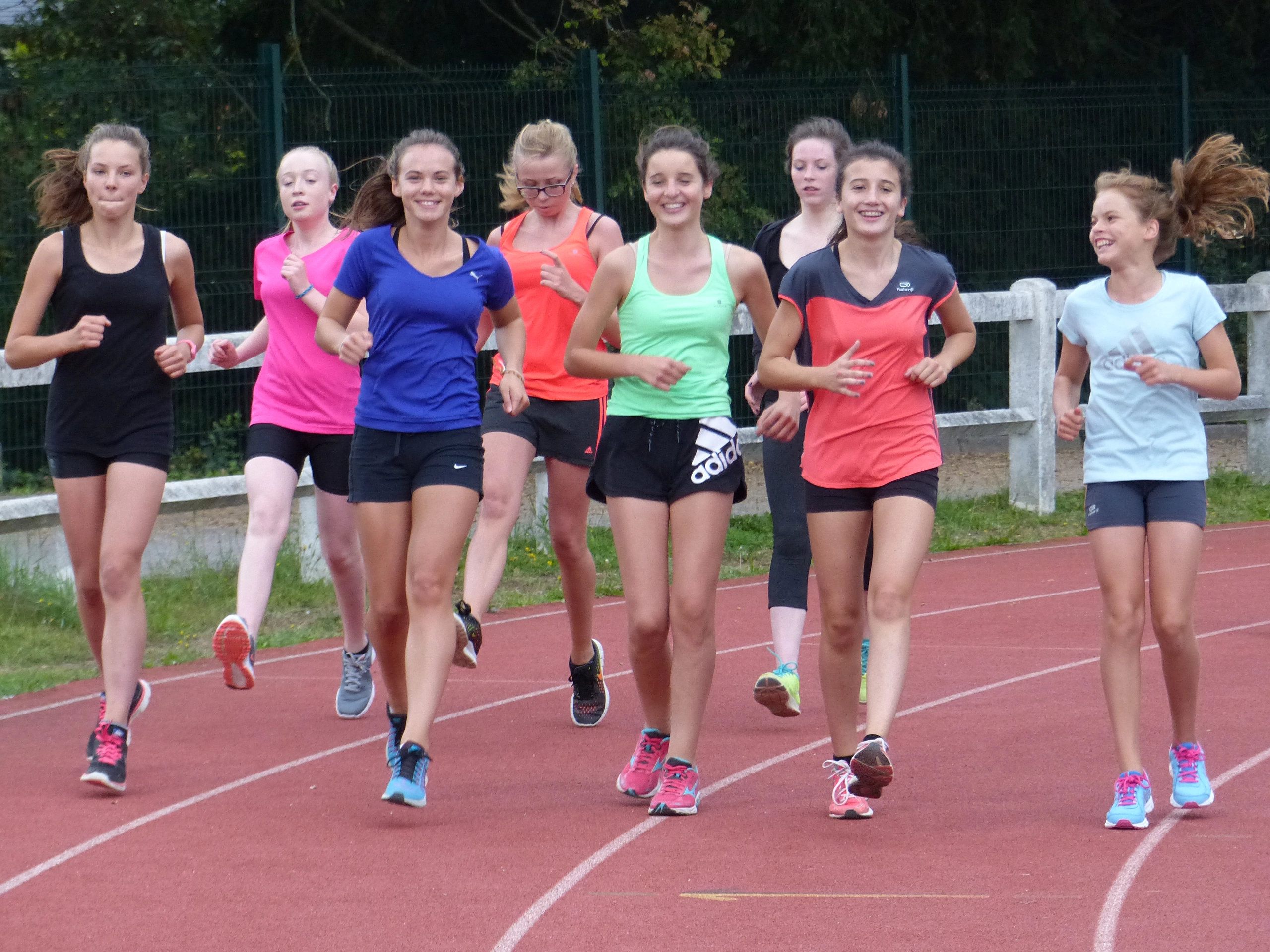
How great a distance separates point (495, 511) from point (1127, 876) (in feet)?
9.99

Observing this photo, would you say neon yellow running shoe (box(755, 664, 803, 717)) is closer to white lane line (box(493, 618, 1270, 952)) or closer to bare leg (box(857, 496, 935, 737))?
white lane line (box(493, 618, 1270, 952))

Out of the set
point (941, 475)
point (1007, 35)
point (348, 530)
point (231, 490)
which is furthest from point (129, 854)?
point (1007, 35)

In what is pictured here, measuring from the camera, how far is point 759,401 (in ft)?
22.7

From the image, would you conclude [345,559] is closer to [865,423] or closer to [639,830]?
[639,830]

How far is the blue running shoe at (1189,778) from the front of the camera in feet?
19.1

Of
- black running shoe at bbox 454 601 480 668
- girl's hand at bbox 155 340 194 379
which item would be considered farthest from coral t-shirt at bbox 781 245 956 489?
girl's hand at bbox 155 340 194 379

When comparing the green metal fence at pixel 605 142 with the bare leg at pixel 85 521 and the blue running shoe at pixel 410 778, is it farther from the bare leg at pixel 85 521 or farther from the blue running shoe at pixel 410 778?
the blue running shoe at pixel 410 778

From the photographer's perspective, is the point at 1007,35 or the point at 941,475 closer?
the point at 941,475

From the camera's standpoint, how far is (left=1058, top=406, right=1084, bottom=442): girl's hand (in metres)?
5.91

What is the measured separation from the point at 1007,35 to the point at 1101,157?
235cm

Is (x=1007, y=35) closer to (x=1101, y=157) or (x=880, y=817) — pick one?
(x=1101, y=157)

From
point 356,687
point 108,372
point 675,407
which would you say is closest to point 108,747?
point 108,372

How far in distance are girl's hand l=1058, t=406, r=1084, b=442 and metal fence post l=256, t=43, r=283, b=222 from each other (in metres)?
7.51

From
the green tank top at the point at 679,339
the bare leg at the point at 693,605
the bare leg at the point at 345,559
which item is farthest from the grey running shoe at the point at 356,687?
the green tank top at the point at 679,339
